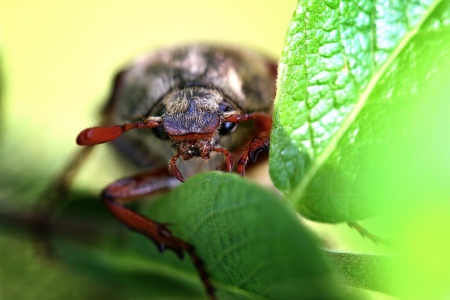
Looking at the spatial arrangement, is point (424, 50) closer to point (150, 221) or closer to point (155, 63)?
point (150, 221)

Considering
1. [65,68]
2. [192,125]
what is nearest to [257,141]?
[192,125]

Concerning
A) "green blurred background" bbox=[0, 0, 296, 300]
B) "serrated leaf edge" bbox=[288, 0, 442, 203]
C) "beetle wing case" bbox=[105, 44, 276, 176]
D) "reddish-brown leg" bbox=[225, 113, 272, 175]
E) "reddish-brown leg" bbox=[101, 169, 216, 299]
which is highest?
"serrated leaf edge" bbox=[288, 0, 442, 203]

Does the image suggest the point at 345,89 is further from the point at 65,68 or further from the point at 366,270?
the point at 65,68

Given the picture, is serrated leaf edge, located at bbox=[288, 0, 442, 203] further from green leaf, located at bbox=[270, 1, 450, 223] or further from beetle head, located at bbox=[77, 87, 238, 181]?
beetle head, located at bbox=[77, 87, 238, 181]

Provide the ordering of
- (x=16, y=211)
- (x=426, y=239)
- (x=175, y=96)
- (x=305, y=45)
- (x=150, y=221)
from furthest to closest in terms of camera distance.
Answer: (x=16, y=211) < (x=175, y=96) < (x=150, y=221) < (x=305, y=45) < (x=426, y=239)

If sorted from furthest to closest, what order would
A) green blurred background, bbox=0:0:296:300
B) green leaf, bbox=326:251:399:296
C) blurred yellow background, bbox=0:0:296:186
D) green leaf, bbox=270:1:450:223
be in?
blurred yellow background, bbox=0:0:296:186 < green blurred background, bbox=0:0:296:300 < green leaf, bbox=270:1:450:223 < green leaf, bbox=326:251:399:296

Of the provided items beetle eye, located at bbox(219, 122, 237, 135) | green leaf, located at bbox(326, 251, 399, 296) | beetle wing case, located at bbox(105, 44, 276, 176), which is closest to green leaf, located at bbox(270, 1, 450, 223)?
green leaf, located at bbox(326, 251, 399, 296)

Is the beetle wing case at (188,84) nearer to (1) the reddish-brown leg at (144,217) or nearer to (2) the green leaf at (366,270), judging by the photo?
(1) the reddish-brown leg at (144,217)

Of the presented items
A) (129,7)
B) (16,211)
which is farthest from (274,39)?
(16,211)
